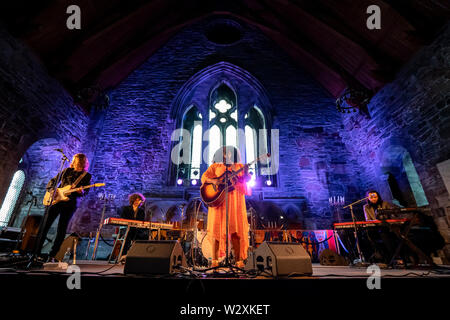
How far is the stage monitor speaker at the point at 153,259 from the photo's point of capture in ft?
5.58

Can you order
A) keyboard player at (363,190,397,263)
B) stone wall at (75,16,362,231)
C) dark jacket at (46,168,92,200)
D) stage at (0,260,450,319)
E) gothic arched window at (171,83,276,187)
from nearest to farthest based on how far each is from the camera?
stage at (0,260,450,319)
dark jacket at (46,168,92,200)
keyboard player at (363,190,397,263)
stone wall at (75,16,362,231)
gothic arched window at (171,83,276,187)

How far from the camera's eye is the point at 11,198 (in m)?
7.17

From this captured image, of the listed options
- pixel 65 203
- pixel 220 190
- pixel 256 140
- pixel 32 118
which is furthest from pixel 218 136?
pixel 65 203

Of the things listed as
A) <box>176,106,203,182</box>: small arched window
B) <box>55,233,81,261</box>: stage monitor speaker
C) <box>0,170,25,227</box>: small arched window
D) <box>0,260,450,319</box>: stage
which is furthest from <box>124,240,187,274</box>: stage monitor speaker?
<box>0,170,25,227</box>: small arched window

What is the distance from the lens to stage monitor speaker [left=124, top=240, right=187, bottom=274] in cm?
170

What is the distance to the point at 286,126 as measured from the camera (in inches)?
305

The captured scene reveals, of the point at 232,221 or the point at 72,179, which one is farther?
the point at 72,179

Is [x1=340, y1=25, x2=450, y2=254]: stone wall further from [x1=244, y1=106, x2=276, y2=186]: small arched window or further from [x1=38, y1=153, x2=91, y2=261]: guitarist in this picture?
[x1=38, y1=153, x2=91, y2=261]: guitarist

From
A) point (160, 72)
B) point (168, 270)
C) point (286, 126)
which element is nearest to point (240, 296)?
point (168, 270)

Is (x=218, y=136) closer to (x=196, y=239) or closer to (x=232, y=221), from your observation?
(x=196, y=239)

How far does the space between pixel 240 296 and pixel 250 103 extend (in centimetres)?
782

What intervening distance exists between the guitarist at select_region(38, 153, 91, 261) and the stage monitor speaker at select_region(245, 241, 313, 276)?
9.48 feet

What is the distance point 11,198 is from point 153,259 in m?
8.76
